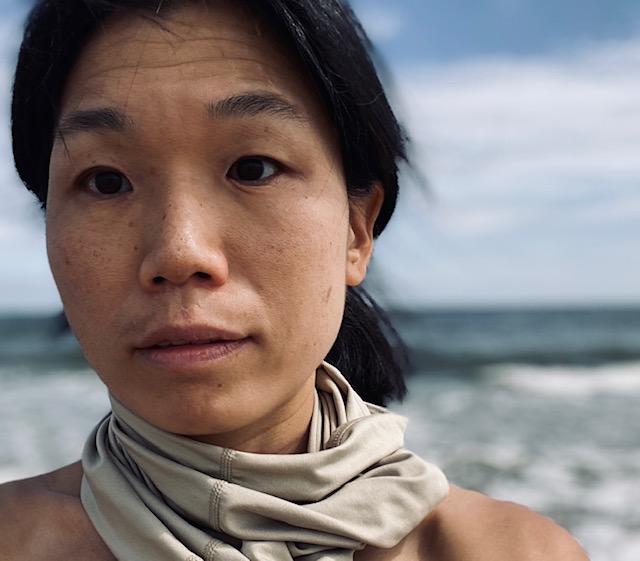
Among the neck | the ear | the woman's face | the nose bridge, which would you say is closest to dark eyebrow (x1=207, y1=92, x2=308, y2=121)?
the woman's face

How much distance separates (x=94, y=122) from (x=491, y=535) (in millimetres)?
960

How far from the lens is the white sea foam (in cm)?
1220

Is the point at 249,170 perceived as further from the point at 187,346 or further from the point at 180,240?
the point at 187,346

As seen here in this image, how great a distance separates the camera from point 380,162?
159 centimetres

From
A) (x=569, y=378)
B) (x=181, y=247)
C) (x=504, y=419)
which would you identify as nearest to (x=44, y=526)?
(x=181, y=247)

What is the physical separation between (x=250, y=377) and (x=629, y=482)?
5725 millimetres

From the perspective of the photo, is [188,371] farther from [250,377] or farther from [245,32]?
[245,32]

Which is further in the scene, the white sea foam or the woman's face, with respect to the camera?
the white sea foam

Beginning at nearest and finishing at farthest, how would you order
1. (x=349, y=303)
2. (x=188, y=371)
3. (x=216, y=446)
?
(x=188, y=371) < (x=216, y=446) < (x=349, y=303)

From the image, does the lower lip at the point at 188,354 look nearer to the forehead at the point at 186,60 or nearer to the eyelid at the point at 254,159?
the eyelid at the point at 254,159

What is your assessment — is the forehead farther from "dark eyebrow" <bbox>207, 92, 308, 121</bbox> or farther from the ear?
the ear

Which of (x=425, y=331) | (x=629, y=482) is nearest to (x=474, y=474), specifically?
(x=629, y=482)

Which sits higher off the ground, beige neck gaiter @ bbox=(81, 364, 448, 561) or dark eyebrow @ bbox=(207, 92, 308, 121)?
dark eyebrow @ bbox=(207, 92, 308, 121)

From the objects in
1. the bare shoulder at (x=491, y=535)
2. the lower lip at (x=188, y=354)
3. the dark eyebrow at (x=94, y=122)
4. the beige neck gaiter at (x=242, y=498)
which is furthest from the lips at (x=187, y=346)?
the bare shoulder at (x=491, y=535)
